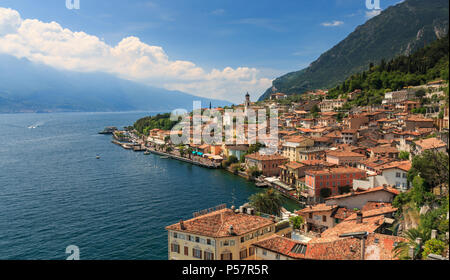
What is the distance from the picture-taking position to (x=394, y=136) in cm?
3631

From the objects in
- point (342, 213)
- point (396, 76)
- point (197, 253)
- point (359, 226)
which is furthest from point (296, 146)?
point (396, 76)

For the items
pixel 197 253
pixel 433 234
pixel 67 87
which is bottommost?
pixel 197 253

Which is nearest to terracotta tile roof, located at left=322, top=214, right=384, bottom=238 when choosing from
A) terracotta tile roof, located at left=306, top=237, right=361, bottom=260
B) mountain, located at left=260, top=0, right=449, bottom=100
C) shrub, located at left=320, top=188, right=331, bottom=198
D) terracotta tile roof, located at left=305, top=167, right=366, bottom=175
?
terracotta tile roof, located at left=306, top=237, right=361, bottom=260

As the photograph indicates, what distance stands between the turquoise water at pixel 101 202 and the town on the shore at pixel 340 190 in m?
3.93

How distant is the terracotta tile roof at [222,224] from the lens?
12098mm

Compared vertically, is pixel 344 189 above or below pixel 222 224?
below

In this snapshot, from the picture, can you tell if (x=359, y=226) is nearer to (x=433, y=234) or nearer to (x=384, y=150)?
(x=433, y=234)

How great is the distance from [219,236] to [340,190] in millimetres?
18567

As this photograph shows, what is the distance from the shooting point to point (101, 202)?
27656mm

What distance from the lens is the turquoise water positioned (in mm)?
19047
